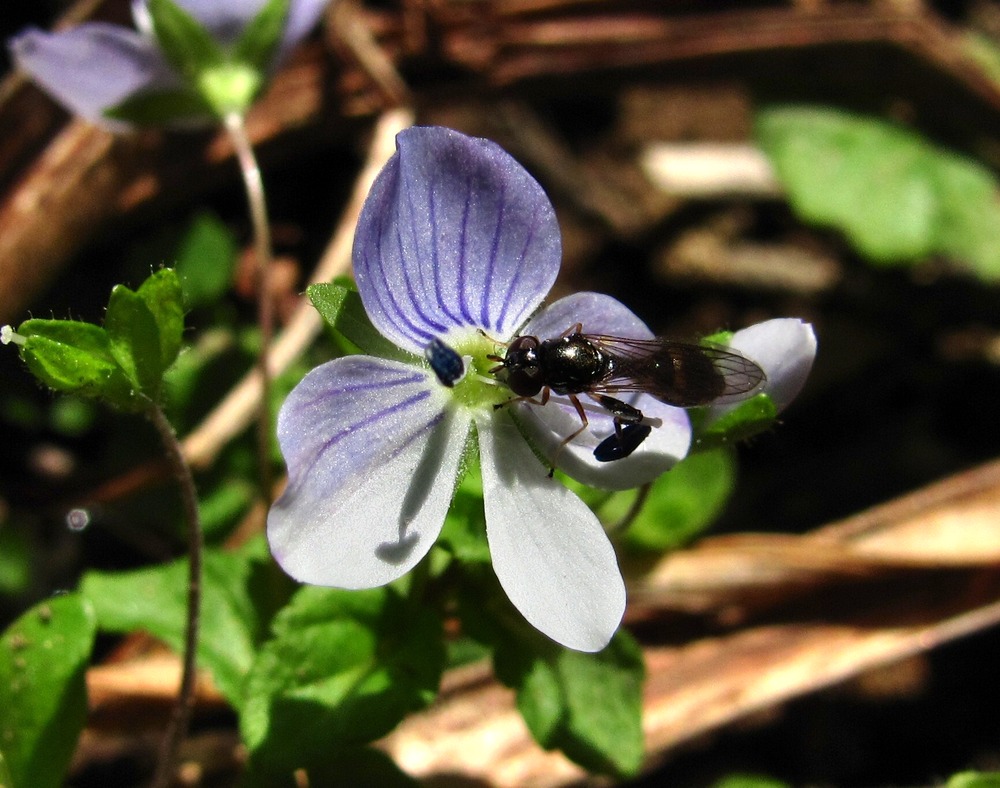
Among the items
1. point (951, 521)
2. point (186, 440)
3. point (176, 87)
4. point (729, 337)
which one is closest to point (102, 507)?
point (186, 440)

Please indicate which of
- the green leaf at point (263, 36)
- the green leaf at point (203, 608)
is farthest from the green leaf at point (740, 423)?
the green leaf at point (263, 36)

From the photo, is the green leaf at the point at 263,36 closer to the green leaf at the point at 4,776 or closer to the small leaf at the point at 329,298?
the small leaf at the point at 329,298

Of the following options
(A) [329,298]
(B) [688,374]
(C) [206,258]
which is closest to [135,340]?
(A) [329,298]

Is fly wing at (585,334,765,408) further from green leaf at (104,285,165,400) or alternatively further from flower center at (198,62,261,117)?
flower center at (198,62,261,117)

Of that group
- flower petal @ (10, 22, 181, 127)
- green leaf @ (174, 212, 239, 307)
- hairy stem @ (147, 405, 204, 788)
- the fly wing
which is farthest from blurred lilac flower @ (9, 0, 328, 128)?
the fly wing

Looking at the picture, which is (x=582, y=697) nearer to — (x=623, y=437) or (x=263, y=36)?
(x=623, y=437)

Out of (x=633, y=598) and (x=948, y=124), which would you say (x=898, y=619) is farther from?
(x=948, y=124)
